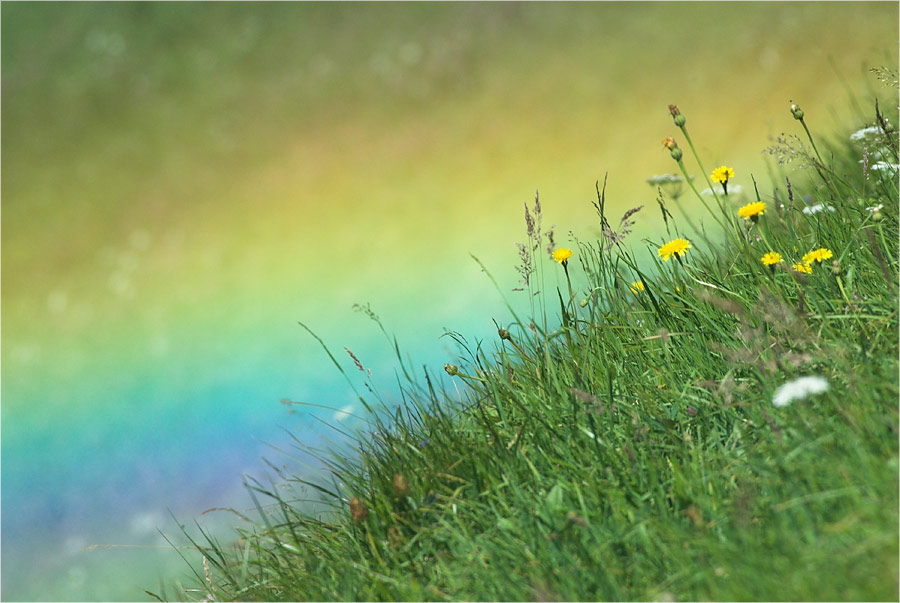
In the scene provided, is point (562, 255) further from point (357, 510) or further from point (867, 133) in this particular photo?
point (867, 133)

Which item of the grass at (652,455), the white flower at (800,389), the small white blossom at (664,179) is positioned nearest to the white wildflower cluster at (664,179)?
the small white blossom at (664,179)

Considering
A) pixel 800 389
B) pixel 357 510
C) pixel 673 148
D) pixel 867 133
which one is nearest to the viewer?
pixel 800 389

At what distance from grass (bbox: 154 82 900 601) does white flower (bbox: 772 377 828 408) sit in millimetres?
85

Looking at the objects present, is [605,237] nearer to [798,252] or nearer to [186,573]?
[798,252]

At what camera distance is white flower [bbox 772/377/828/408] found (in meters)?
1.92

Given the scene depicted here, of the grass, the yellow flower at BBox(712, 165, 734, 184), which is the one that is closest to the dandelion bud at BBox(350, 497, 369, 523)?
the grass

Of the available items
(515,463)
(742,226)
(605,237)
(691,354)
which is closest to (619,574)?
(515,463)

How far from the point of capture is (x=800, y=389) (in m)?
1.96

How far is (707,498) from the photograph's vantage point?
199 cm

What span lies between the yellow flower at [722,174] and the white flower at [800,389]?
1.11 meters

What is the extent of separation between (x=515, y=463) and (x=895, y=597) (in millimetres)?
1072

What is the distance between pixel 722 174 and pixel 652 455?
1259 millimetres

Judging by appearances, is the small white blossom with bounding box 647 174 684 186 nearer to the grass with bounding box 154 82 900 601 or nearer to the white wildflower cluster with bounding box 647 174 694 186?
the white wildflower cluster with bounding box 647 174 694 186

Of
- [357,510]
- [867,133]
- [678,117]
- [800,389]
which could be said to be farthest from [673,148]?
[357,510]
